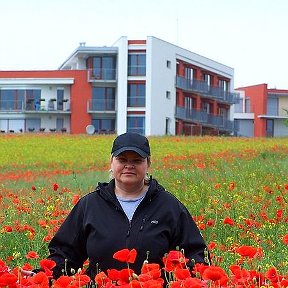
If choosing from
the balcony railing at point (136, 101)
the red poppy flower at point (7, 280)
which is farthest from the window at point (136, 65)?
the red poppy flower at point (7, 280)

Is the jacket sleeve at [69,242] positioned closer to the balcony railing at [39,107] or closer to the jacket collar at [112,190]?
the jacket collar at [112,190]

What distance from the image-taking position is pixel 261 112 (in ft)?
257

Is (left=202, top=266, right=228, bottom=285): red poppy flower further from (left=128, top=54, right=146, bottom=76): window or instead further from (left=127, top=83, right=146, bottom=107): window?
(left=128, top=54, right=146, bottom=76): window

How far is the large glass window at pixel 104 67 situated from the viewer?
6038 centimetres

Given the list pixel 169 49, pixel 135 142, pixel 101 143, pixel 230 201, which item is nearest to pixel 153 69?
pixel 169 49

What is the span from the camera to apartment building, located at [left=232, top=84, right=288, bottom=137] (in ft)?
257

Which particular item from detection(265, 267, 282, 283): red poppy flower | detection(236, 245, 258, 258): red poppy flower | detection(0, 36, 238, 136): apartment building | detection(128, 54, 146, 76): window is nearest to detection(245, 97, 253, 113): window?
detection(0, 36, 238, 136): apartment building

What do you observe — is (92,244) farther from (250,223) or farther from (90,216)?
(250,223)

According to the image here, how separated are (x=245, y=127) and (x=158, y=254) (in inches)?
2959

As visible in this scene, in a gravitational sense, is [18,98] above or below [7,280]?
above

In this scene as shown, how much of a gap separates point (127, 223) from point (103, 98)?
5619 cm

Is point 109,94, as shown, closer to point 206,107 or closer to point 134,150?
point 206,107

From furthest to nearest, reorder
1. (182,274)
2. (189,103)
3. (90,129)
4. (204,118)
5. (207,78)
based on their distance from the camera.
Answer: (207,78) < (189,103) < (204,118) < (90,129) < (182,274)

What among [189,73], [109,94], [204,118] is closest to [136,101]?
[109,94]
